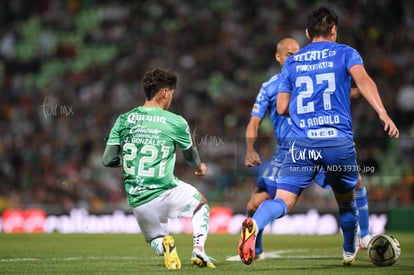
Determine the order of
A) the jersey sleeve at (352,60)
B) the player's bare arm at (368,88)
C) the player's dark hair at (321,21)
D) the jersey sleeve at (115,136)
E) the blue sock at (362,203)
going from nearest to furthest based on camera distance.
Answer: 1. the player's bare arm at (368,88)
2. the jersey sleeve at (352,60)
3. the player's dark hair at (321,21)
4. the jersey sleeve at (115,136)
5. the blue sock at (362,203)

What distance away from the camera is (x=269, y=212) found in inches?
301

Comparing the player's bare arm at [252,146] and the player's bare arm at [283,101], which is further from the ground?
the player's bare arm at [283,101]

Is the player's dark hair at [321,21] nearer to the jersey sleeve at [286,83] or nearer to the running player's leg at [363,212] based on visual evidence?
the jersey sleeve at [286,83]

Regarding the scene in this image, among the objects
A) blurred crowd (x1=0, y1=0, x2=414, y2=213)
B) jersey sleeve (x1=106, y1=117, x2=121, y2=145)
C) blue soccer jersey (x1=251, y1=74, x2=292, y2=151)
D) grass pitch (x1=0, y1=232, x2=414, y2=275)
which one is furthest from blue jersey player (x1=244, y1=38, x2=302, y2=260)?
blurred crowd (x1=0, y1=0, x2=414, y2=213)

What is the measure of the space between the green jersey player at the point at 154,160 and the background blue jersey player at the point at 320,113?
0.85 m

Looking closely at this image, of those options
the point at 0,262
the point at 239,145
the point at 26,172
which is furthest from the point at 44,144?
the point at 0,262

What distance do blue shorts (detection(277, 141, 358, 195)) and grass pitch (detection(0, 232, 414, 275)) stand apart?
2.48 feet

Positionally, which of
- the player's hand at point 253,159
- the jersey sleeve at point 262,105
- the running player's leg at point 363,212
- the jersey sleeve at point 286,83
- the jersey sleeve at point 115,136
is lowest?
the running player's leg at point 363,212

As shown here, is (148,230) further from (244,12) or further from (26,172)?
(244,12)

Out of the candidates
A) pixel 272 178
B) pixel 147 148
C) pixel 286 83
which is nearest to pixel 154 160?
pixel 147 148

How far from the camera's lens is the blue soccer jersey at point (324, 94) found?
7621mm

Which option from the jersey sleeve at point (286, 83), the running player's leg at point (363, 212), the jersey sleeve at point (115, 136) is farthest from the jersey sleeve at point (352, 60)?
the running player's leg at point (363, 212)

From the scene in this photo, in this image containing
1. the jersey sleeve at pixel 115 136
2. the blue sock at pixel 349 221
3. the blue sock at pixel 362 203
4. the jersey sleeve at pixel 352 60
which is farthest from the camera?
the blue sock at pixel 362 203

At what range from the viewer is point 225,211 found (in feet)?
58.0
